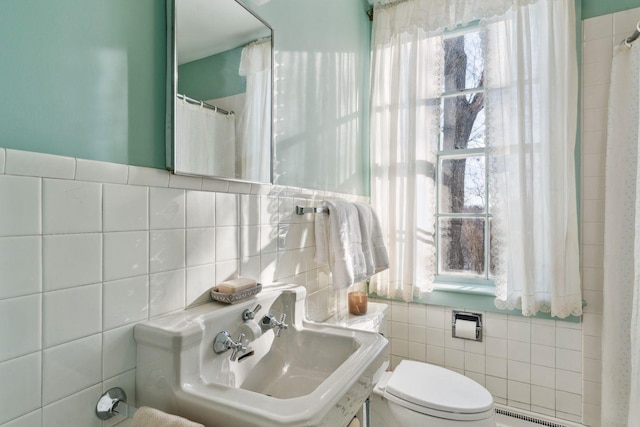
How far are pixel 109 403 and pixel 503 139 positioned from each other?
6.62 feet

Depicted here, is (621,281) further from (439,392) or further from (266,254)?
(266,254)

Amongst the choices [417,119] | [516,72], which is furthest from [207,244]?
[516,72]

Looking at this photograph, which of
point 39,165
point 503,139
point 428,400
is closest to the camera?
point 39,165

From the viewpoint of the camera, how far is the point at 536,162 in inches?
70.1

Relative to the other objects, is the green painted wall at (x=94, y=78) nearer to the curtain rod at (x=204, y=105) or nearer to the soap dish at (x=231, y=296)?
the curtain rod at (x=204, y=105)

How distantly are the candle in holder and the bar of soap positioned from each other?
853 millimetres

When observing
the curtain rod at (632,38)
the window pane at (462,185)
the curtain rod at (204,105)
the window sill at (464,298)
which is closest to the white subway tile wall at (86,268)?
the curtain rod at (204,105)

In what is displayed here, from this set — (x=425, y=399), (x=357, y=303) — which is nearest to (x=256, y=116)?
(x=357, y=303)

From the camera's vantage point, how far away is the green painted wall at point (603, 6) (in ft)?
5.55

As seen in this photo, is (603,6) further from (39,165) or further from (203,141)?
(39,165)

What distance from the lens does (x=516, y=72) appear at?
1.82 m

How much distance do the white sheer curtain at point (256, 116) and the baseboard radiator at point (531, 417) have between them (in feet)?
6.08

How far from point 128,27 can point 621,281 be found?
87.0 inches

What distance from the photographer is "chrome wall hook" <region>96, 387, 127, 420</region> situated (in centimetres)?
72
